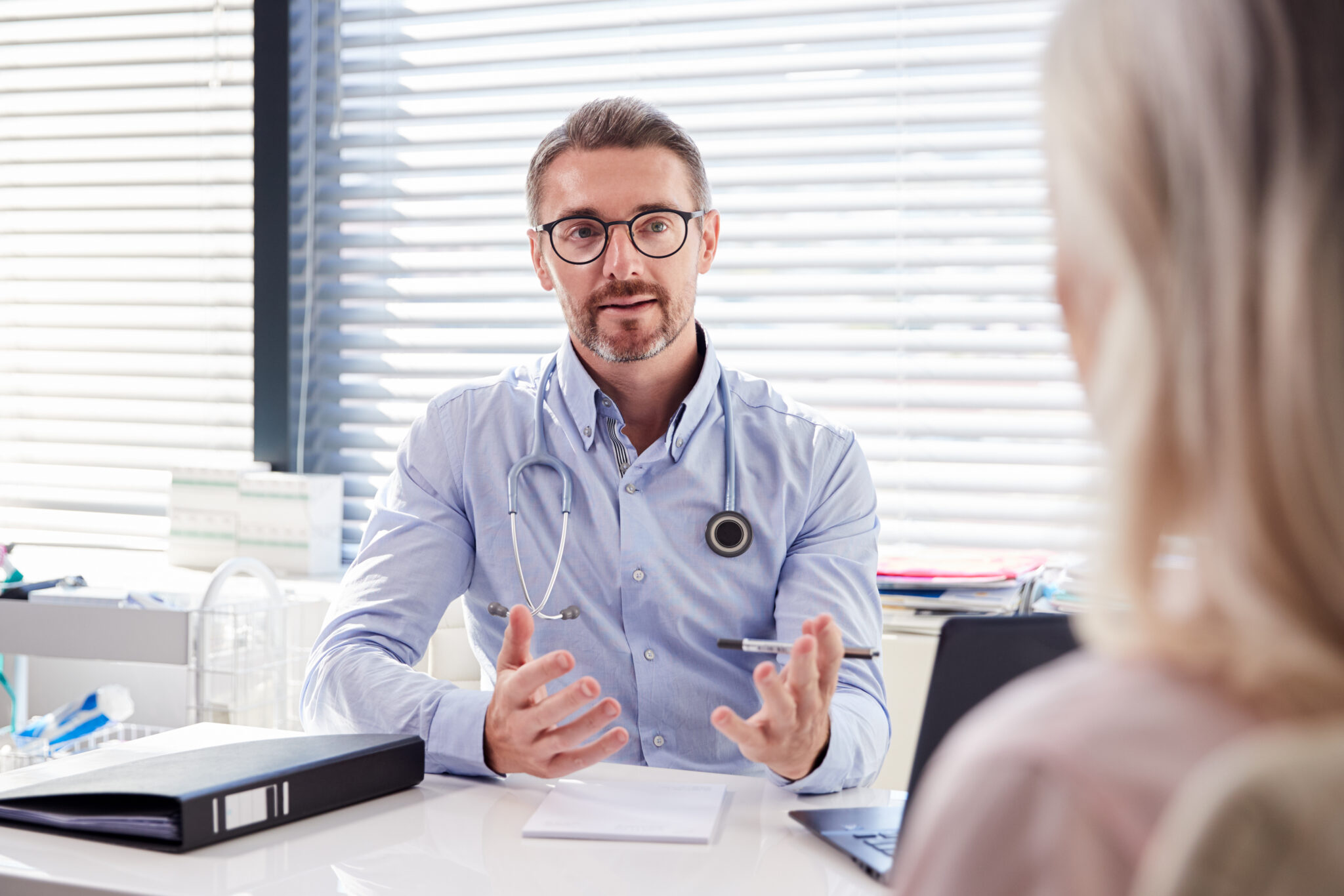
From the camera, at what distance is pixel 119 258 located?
2.91m

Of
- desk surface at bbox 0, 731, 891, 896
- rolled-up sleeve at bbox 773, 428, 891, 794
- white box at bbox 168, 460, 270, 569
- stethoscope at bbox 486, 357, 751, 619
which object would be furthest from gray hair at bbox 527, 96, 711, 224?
white box at bbox 168, 460, 270, 569

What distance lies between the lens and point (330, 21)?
2.75m

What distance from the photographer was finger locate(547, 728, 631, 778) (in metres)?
1.16

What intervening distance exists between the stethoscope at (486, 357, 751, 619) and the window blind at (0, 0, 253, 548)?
4.63ft

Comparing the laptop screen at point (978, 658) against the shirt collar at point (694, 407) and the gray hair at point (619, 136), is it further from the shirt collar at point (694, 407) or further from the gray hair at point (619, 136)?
the gray hair at point (619, 136)

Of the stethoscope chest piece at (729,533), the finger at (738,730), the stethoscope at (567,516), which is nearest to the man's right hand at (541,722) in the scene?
the finger at (738,730)

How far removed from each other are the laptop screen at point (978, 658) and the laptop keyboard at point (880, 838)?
3.6 inches

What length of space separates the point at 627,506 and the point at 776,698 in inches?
24.3

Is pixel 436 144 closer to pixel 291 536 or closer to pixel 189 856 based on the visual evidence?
pixel 291 536

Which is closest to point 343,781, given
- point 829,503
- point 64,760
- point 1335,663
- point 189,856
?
point 189,856

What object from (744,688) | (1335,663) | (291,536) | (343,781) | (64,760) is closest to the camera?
(1335,663)

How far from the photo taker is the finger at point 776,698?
1100mm

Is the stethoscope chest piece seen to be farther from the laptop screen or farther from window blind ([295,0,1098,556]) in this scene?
window blind ([295,0,1098,556])

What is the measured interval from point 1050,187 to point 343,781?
3.11 ft
